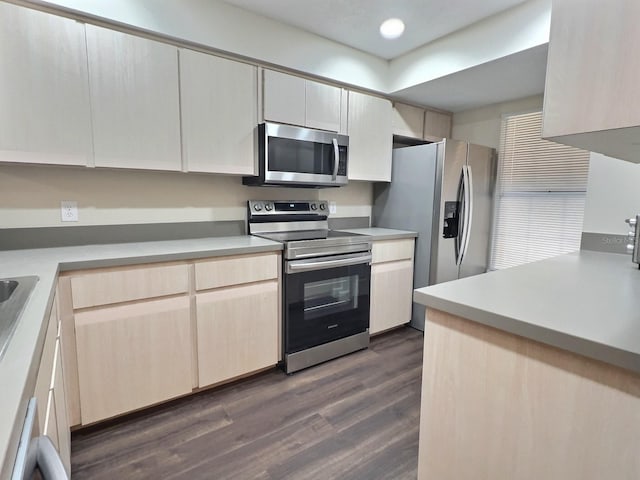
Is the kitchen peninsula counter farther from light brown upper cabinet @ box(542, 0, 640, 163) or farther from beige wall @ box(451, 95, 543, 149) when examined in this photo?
beige wall @ box(451, 95, 543, 149)

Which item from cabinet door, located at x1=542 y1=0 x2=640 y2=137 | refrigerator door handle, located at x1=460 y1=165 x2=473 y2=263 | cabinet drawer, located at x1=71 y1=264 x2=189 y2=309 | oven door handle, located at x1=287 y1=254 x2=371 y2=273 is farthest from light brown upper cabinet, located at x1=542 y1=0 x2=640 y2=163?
refrigerator door handle, located at x1=460 y1=165 x2=473 y2=263

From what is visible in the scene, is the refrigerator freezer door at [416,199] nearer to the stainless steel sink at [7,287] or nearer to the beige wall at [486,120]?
the beige wall at [486,120]

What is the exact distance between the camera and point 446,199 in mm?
2840

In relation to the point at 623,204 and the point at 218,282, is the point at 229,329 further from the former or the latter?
the point at 623,204

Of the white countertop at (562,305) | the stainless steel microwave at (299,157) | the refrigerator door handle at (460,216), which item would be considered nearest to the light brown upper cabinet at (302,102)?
the stainless steel microwave at (299,157)

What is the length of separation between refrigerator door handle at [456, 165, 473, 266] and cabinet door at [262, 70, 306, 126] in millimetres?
1478

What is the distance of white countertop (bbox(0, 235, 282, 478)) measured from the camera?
0.54 meters

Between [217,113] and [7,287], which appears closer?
[7,287]

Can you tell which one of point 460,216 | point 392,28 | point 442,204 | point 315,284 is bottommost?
point 315,284

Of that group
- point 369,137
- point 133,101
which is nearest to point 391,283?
point 369,137

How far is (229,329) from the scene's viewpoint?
6.75 feet

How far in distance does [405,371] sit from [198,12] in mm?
2687

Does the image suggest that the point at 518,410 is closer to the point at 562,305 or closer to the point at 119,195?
the point at 562,305

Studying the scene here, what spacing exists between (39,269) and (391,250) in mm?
2285
